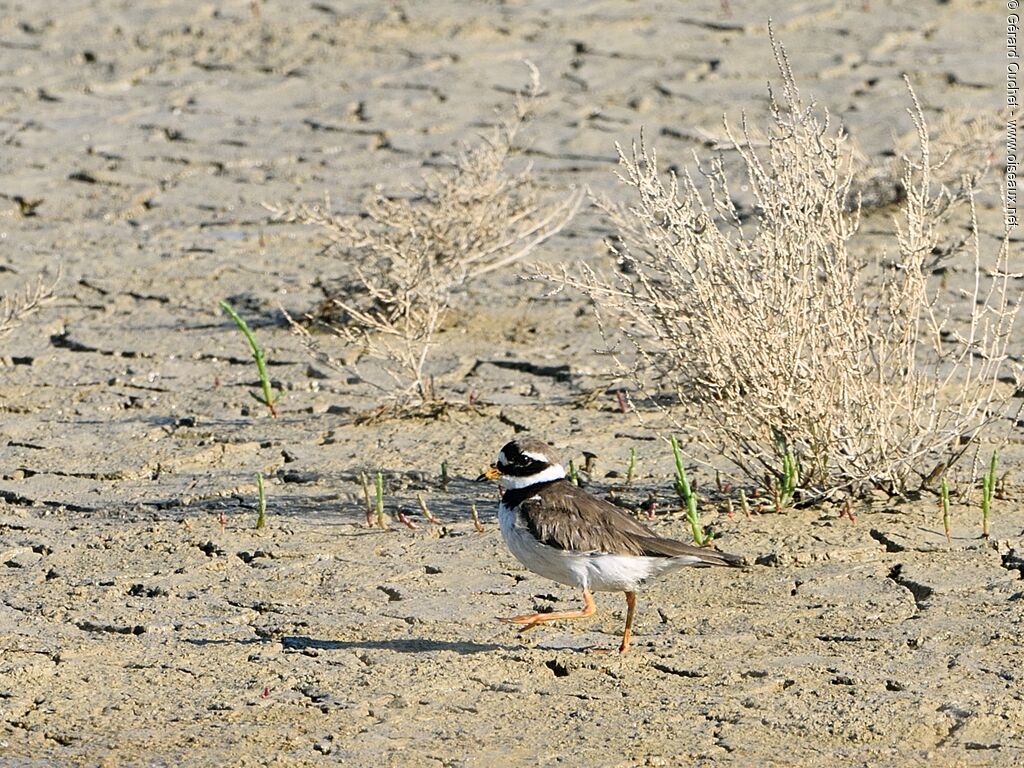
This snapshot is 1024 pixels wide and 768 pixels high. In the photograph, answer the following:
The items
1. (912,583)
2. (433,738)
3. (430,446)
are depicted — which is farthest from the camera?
(430,446)

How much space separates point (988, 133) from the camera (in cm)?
1018

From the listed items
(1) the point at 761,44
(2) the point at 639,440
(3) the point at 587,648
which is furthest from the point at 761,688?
(1) the point at 761,44

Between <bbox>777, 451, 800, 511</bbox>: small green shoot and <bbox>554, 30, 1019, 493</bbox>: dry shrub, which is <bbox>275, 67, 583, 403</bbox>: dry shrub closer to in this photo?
<bbox>554, 30, 1019, 493</bbox>: dry shrub

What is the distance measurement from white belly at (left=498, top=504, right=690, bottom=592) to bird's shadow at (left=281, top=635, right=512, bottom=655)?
0.34m

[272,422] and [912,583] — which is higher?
[912,583]

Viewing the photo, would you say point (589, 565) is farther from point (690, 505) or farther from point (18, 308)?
point (18, 308)

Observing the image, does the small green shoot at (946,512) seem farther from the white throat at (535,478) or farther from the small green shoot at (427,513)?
the small green shoot at (427,513)

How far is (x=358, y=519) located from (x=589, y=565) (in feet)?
5.50

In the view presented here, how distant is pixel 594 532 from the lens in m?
5.34

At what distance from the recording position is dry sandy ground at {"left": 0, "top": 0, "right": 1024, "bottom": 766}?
198 inches

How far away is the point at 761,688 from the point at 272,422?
3.36m

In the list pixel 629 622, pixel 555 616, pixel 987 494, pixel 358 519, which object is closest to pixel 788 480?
pixel 987 494

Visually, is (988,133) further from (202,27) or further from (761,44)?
(202,27)

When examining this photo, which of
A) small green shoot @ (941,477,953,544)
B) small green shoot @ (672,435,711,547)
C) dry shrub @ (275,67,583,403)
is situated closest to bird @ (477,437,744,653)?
small green shoot @ (672,435,711,547)
